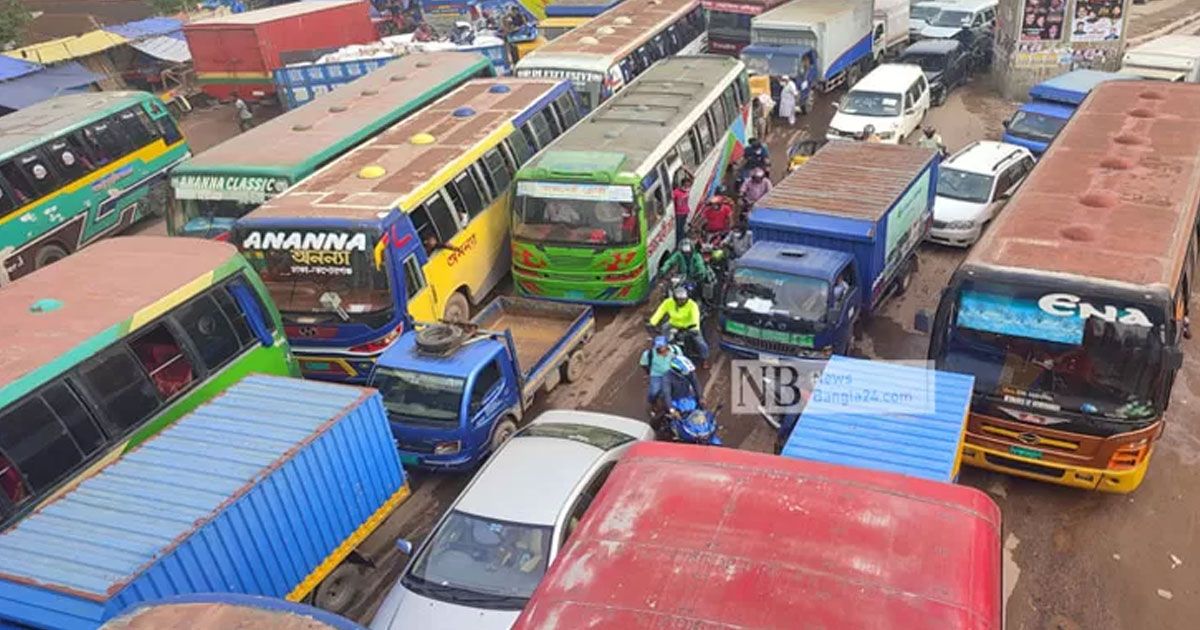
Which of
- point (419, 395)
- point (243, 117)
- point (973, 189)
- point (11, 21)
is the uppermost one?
point (11, 21)

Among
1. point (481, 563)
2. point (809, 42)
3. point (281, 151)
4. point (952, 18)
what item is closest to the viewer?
point (481, 563)

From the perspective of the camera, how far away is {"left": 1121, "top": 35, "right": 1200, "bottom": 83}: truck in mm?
19266

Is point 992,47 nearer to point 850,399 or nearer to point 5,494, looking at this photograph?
point 850,399

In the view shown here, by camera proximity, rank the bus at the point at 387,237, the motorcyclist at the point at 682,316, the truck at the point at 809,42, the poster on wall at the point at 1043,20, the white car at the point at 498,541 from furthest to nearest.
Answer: the truck at the point at 809,42 → the poster on wall at the point at 1043,20 → the motorcyclist at the point at 682,316 → the bus at the point at 387,237 → the white car at the point at 498,541

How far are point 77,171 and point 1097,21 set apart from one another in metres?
22.6

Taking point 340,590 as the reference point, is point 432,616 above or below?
above

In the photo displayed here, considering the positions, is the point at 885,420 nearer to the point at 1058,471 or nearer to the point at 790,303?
the point at 1058,471

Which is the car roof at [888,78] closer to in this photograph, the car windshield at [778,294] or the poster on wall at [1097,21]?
the poster on wall at [1097,21]

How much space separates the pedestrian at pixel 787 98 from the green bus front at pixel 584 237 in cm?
911

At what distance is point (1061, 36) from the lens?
21.5 meters

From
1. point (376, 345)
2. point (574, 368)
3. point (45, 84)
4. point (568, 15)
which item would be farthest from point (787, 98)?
point (45, 84)

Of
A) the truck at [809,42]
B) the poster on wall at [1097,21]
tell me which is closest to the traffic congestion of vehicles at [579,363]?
the truck at [809,42]

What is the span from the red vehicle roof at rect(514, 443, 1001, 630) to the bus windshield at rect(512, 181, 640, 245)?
7705mm

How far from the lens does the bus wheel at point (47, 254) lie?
15906 mm
